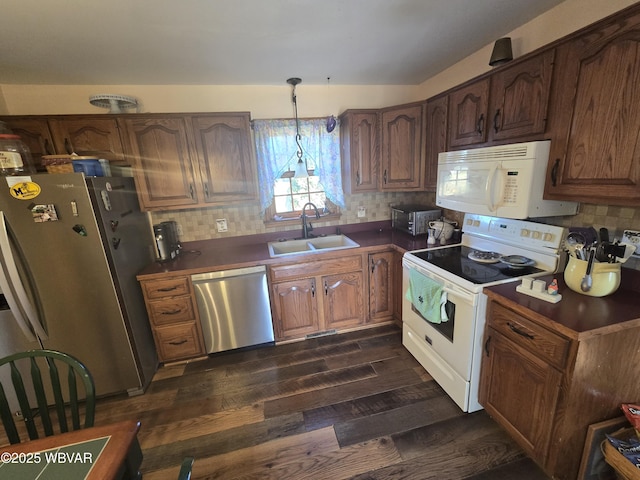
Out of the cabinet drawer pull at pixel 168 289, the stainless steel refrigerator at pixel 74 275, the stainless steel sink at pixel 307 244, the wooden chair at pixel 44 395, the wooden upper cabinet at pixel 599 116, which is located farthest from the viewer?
the stainless steel sink at pixel 307 244

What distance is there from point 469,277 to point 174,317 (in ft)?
7.20

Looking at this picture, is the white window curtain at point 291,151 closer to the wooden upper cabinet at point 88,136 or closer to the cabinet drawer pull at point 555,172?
the wooden upper cabinet at point 88,136

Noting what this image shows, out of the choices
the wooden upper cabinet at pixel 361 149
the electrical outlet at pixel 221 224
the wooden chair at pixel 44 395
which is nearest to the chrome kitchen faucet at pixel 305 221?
the wooden upper cabinet at pixel 361 149

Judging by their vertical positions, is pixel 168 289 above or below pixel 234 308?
above

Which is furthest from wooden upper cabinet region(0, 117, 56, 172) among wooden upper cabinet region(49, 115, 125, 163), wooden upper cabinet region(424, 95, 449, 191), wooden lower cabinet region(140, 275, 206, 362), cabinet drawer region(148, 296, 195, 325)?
wooden upper cabinet region(424, 95, 449, 191)

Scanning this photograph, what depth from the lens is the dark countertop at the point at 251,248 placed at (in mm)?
2127

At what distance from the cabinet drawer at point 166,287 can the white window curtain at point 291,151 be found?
3.28ft

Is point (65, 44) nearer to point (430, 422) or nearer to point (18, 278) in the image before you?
point (18, 278)

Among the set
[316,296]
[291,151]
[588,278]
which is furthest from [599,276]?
[291,151]

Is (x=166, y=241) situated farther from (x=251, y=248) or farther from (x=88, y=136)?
(x=88, y=136)

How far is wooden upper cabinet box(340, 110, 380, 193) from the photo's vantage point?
7.87 ft

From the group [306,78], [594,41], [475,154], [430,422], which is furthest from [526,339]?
[306,78]

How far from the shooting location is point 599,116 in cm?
119

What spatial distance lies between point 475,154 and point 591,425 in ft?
4.94
